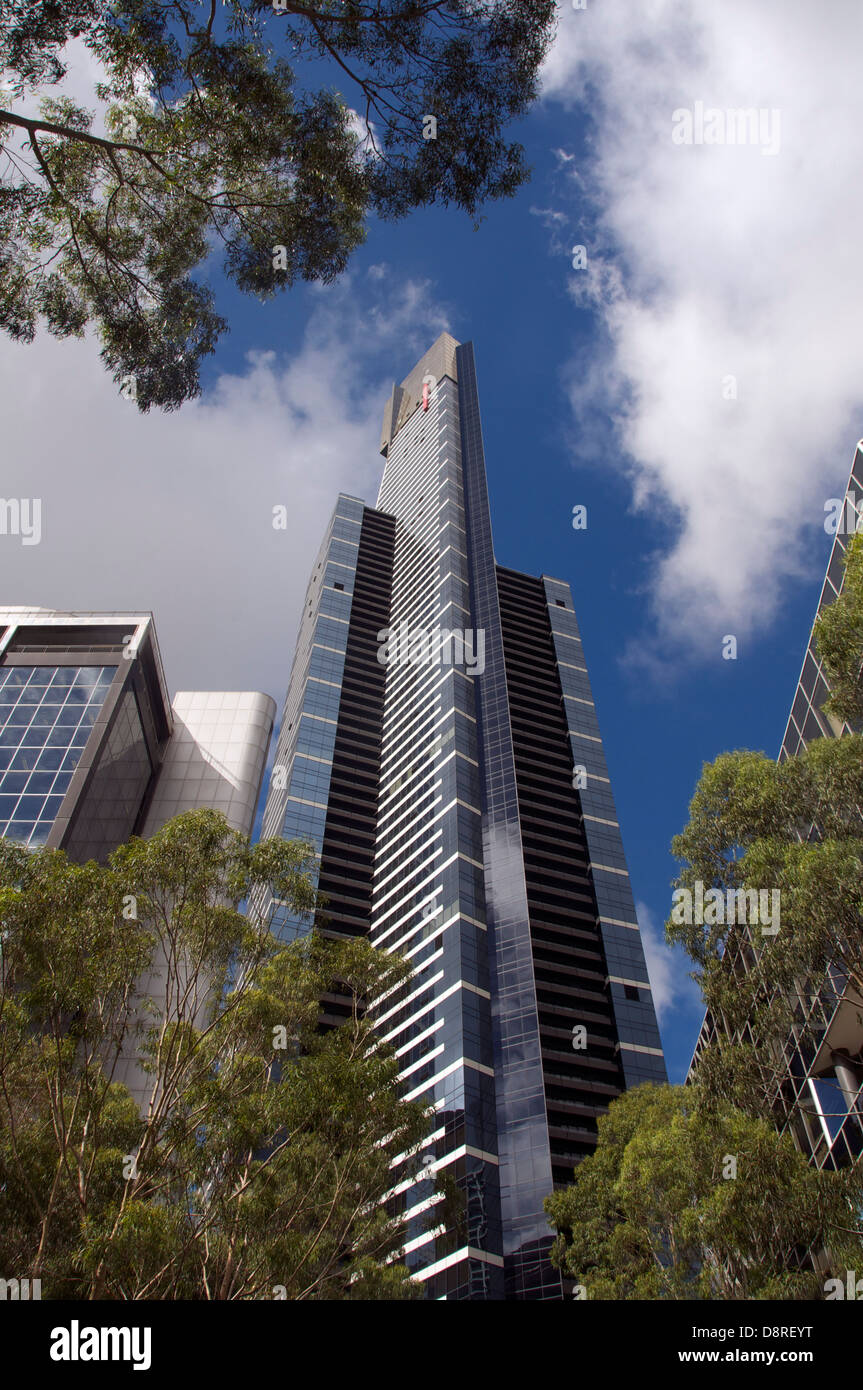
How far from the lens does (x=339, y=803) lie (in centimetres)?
9194

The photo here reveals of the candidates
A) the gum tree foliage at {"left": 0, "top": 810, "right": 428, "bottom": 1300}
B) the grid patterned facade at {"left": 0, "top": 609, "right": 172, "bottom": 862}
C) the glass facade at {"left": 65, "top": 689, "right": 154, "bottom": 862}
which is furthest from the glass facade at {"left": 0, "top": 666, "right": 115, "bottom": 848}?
the gum tree foliage at {"left": 0, "top": 810, "right": 428, "bottom": 1300}

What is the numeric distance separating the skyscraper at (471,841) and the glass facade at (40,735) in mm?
25853

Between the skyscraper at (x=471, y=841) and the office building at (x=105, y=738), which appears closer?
the office building at (x=105, y=738)

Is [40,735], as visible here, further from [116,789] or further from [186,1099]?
[186,1099]

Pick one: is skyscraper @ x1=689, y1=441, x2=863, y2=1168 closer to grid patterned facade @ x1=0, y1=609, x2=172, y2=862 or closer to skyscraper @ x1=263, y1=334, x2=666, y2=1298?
skyscraper @ x1=263, y1=334, x2=666, y2=1298

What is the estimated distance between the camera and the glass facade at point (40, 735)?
39312 mm

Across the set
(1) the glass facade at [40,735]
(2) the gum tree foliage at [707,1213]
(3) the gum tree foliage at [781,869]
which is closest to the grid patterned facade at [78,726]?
(1) the glass facade at [40,735]

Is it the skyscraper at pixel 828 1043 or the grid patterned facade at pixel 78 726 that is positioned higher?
the grid patterned facade at pixel 78 726

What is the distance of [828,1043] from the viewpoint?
2394 centimetres

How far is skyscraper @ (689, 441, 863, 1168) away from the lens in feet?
74.9

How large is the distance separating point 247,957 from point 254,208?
46.0ft

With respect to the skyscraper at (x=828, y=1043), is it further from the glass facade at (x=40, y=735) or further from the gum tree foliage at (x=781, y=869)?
the glass facade at (x=40, y=735)

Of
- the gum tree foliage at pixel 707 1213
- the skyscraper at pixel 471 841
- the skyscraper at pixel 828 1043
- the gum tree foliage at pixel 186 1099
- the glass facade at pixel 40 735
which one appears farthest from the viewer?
the skyscraper at pixel 471 841
